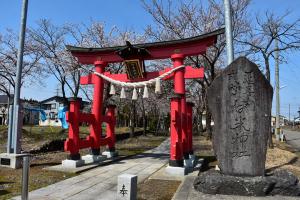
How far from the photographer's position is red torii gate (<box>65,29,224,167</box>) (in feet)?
38.0

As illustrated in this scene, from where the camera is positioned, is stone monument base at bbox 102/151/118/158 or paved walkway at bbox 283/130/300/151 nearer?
stone monument base at bbox 102/151/118/158

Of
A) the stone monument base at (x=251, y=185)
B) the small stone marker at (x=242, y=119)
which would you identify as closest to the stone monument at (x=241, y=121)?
the small stone marker at (x=242, y=119)

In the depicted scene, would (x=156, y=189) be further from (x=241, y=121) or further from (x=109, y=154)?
(x=109, y=154)

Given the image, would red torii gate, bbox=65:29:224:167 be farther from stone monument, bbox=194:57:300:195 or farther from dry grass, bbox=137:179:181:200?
stone monument, bbox=194:57:300:195

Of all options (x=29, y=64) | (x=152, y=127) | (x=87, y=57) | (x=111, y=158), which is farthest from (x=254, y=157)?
(x=152, y=127)

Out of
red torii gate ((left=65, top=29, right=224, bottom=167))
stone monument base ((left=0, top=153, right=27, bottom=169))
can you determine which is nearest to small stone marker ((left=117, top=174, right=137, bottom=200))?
red torii gate ((left=65, top=29, right=224, bottom=167))

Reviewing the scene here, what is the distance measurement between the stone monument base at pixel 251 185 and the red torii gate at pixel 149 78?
3.90 m

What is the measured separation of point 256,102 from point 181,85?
187 inches

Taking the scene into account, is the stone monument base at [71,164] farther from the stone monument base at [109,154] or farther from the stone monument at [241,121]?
the stone monument at [241,121]

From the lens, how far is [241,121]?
25.7ft

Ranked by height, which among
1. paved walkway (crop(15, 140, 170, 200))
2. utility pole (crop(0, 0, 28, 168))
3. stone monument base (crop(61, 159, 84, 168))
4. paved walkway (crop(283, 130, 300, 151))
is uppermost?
utility pole (crop(0, 0, 28, 168))

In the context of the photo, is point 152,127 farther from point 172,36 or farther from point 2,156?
point 2,156

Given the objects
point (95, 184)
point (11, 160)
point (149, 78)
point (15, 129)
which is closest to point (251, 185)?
point (95, 184)

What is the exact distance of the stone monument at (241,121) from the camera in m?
7.68
